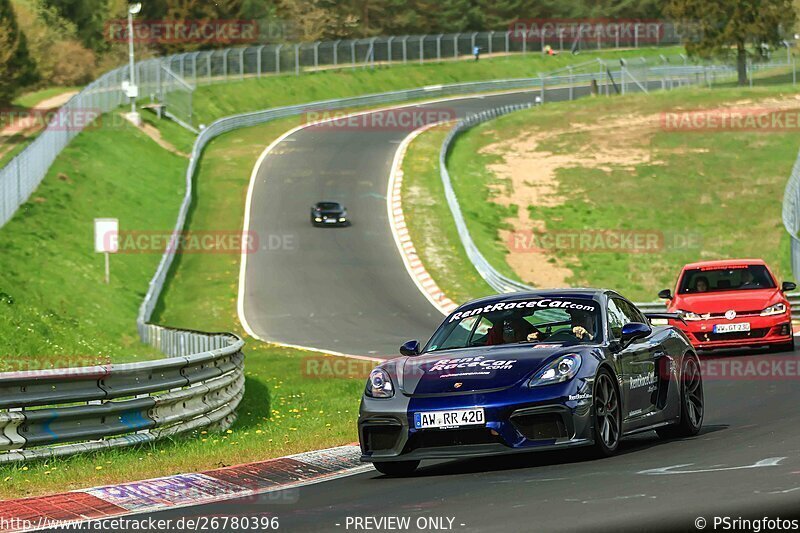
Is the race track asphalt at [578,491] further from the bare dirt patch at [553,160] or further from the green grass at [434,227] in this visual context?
the bare dirt patch at [553,160]

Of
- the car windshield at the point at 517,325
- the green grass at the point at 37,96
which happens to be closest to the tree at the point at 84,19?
the green grass at the point at 37,96

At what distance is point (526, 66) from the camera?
4405 inches

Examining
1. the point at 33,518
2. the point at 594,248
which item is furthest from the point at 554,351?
the point at 594,248

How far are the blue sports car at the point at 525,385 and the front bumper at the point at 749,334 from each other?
31.8ft

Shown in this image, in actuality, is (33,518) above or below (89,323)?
above

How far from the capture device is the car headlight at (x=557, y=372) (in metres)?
10.1

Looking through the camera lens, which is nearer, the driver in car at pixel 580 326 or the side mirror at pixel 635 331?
the side mirror at pixel 635 331

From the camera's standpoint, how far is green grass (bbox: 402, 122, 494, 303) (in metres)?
41.7

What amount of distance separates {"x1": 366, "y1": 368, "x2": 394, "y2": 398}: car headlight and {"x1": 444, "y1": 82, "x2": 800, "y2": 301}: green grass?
29430 millimetres

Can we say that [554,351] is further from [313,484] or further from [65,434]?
[65,434]

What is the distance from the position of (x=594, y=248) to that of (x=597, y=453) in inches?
1454

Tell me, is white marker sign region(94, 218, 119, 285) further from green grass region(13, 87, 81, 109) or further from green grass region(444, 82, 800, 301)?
green grass region(13, 87, 81, 109)

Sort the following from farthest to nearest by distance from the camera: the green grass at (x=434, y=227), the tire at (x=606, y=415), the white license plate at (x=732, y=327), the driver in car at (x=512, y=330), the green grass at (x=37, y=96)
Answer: the green grass at (x=37, y=96)
the green grass at (x=434, y=227)
the white license plate at (x=732, y=327)
the driver in car at (x=512, y=330)
the tire at (x=606, y=415)

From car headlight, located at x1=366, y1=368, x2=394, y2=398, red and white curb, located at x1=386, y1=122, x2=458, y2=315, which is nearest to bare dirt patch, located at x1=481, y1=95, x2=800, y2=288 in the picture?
red and white curb, located at x1=386, y1=122, x2=458, y2=315
